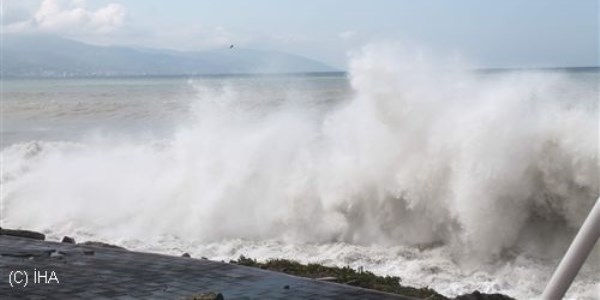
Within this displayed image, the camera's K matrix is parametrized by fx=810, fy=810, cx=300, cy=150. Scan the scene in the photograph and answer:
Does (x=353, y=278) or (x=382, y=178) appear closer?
(x=353, y=278)

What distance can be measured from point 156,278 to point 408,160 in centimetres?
945

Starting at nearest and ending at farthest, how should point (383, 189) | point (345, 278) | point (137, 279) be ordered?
point (137, 279) < point (345, 278) < point (383, 189)

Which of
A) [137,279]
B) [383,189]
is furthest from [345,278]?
[383,189]

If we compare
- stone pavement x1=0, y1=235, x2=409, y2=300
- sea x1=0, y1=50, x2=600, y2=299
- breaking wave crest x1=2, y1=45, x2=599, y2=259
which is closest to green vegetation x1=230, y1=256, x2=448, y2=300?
stone pavement x1=0, y1=235, x2=409, y2=300

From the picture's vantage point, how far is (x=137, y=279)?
836 cm

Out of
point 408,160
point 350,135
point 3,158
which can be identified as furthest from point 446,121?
point 3,158

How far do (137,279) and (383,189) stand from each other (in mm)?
9340

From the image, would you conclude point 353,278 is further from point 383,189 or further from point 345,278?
point 383,189

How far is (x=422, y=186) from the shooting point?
53.7 feet

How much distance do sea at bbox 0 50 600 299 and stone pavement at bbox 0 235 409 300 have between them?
3798mm

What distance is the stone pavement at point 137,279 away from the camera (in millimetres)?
7668

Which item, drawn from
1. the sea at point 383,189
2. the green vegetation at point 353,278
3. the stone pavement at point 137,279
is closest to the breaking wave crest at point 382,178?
the sea at point 383,189

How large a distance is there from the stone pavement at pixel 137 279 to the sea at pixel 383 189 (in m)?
3.80

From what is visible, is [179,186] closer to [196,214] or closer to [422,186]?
[196,214]
